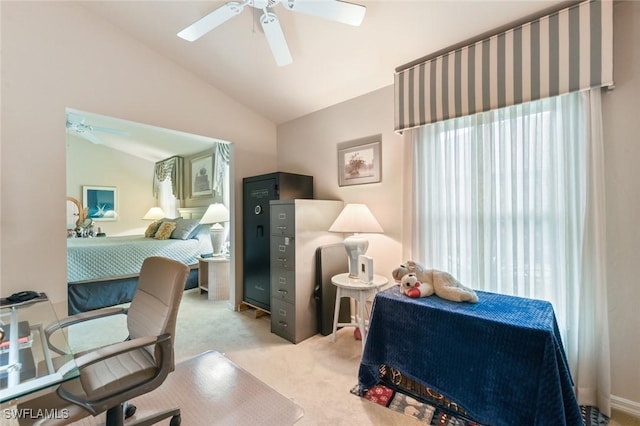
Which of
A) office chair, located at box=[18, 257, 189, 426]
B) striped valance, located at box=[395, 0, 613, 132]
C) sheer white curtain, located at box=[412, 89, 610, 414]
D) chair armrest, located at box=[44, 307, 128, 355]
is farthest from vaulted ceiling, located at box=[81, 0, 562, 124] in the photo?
chair armrest, located at box=[44, 307, 128, 355]

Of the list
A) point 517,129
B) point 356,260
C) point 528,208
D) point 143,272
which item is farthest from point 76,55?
point 528,208

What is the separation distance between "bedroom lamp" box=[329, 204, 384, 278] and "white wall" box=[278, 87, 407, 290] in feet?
0.93

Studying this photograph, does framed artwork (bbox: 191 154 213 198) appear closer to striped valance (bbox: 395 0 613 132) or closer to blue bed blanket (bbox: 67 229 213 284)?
blue bed blanket (bbox: 67 229 213 284)

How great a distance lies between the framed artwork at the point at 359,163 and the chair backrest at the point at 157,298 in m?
1.91

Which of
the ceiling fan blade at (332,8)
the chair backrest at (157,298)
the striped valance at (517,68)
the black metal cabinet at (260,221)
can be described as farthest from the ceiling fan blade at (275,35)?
the chair backrest at (157,298)

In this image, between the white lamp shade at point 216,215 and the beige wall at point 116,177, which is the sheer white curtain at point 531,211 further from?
the beige wall at point 116,177

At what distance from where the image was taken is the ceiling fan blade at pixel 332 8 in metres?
1.52

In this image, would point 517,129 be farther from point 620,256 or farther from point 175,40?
point 175,40

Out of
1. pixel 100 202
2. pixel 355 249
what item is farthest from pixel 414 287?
pixel 100 202

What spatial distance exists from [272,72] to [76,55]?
161 centimetres

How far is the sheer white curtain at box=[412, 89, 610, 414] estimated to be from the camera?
165cm

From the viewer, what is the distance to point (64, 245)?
7.44ft

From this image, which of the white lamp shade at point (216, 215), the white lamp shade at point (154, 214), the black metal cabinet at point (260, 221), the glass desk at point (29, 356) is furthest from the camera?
the white lamp shade at point (154, 214)

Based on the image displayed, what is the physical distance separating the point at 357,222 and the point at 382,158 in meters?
0.72
